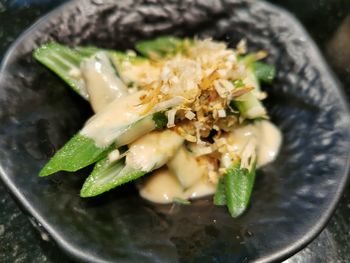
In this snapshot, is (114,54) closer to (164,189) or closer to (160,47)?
(160,47)

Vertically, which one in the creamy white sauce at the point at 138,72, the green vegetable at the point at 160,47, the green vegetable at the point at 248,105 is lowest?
the green vegetable at the point at 248,105

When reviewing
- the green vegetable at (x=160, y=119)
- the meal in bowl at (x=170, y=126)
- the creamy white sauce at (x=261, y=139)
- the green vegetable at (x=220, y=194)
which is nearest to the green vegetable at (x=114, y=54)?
the meal in bowl at (x=170, y=126)

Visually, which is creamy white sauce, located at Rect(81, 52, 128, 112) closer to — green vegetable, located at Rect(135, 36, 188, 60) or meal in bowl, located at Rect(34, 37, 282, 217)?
meal in bowl, located at Rect(34, 37, 282, 217)

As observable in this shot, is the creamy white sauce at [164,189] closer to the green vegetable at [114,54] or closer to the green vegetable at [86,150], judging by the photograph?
the green vegetable at [86,150]

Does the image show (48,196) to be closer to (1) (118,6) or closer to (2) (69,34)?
(2) (69,34)

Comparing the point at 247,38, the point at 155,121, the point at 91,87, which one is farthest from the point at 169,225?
the point at 247,38

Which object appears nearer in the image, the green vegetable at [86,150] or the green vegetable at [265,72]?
the green vegetable at [86,150]
